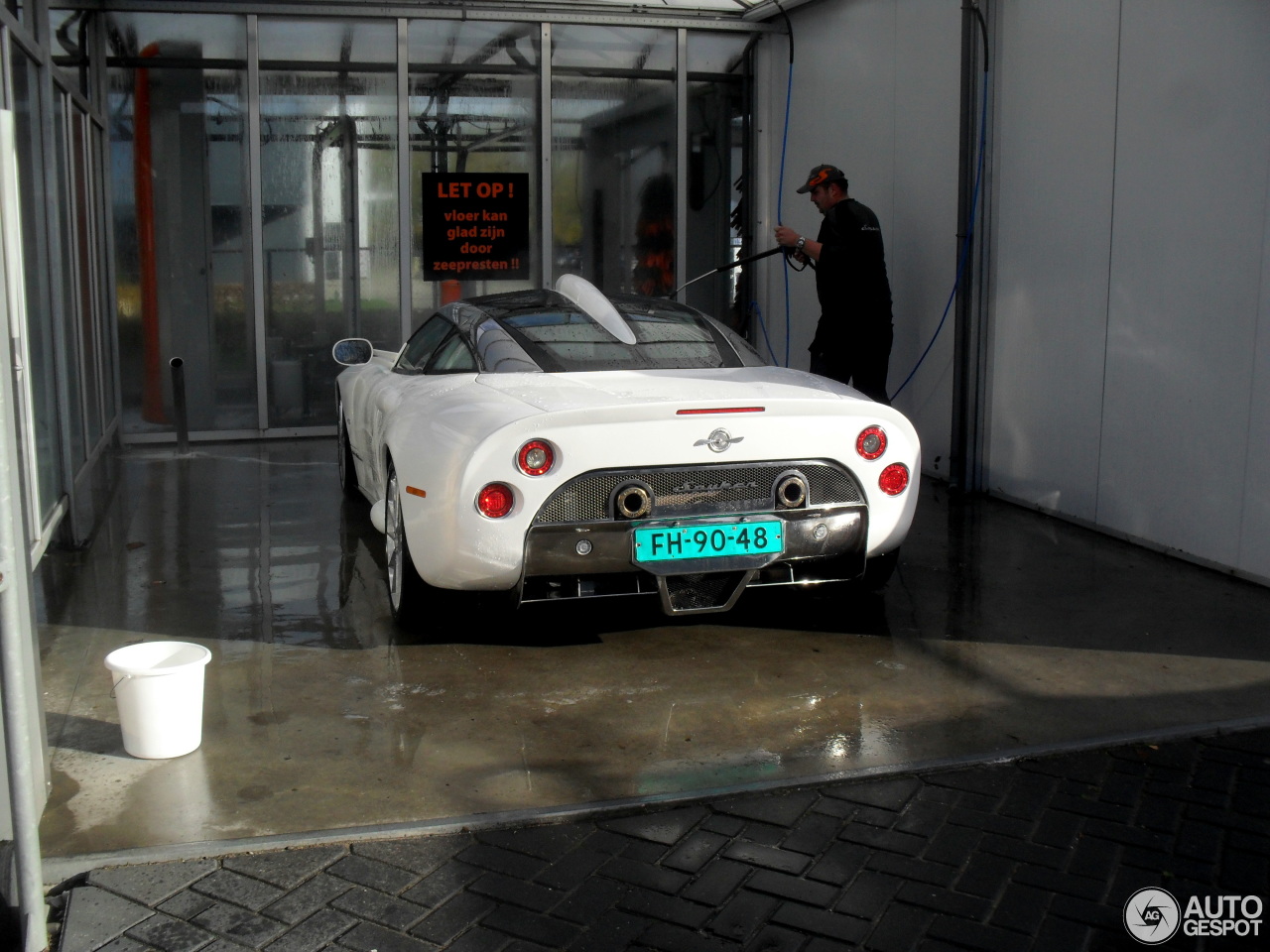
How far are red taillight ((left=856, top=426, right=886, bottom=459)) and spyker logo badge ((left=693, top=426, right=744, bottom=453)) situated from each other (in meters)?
0.52

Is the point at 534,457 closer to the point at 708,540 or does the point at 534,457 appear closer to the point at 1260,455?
the point at 708,540

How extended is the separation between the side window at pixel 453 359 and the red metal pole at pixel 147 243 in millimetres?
5943

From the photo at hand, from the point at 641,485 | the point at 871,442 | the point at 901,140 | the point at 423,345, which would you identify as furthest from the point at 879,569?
the point at 901,140

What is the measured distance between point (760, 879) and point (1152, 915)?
882 mm

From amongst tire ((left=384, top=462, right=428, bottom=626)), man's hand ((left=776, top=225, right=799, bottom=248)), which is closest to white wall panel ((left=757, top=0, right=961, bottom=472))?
man's hand ((left=776, top=225, right=799, bottom=248))

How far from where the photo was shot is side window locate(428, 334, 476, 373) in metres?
5.53

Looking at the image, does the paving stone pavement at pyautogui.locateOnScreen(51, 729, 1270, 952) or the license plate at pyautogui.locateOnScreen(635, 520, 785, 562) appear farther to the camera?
the license plate at pyautogui.locateOnScreen(635, 520, 785, 562)

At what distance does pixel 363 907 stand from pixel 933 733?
6.30ft

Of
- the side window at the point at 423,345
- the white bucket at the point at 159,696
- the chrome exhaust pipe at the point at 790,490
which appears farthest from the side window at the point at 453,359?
the white bucket at the point at 159,696

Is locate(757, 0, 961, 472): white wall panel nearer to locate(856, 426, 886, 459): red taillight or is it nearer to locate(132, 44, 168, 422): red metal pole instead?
locate(856, 426, 886, 459): red taillight

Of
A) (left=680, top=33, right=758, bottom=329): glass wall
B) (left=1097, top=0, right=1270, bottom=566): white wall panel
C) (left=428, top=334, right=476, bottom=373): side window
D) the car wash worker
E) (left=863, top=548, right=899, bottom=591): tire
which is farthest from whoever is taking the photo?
(left=680, top=33, right=758, bottom=329): glass wall

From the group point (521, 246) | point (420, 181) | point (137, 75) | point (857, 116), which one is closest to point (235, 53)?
point (137, 75)

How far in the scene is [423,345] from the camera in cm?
638

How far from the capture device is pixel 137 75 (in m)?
10.7
